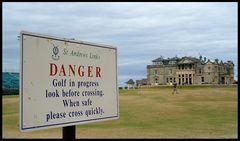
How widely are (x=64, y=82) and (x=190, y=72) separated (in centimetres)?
14075

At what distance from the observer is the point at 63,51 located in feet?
13.5

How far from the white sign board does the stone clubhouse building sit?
440ft

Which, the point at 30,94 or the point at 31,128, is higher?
the point at 30,94

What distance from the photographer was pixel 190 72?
142500mm

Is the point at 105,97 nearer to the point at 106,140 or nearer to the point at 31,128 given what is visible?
the point at 31,128

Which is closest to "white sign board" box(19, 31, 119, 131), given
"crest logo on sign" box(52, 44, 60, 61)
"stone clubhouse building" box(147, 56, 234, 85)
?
"crest logo on sign" box(52, 44, 60, 61)

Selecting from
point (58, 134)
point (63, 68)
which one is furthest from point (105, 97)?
point (58, 134)

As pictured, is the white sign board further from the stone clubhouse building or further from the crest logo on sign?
the stone clubhouse building

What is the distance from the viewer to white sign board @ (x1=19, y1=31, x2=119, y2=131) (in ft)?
12.1

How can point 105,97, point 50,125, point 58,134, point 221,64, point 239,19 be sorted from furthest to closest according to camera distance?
point 221,64
point 58,134
point 239,19
point 105,97
point 50,125

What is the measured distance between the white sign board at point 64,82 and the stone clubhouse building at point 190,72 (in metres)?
134

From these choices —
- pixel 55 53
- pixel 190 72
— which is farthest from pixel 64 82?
pixel 190 72

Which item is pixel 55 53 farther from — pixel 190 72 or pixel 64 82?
pixel 190 72

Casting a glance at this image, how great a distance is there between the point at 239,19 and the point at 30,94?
3.28m
